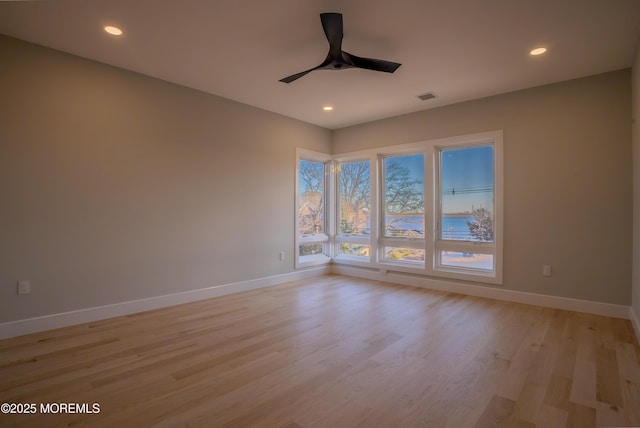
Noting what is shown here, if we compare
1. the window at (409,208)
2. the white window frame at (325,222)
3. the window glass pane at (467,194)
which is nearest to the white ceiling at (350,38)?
the window glass pane at (467,194)

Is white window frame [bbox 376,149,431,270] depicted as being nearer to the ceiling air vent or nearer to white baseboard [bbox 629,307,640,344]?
the ceiling air vent

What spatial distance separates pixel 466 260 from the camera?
15.6 feet

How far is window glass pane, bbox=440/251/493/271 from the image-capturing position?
4535 mm

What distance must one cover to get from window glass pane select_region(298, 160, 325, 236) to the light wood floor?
233 cm

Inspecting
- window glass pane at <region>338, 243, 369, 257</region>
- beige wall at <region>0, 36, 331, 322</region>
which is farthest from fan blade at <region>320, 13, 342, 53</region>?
window glass pane at <region>338, 243, 369, 257</region>

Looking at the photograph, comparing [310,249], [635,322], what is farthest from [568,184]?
[310,249]

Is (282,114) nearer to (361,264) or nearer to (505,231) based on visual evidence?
(361,264)

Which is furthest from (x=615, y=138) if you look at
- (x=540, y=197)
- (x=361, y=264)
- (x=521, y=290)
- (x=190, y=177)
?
(x=190, y=177)

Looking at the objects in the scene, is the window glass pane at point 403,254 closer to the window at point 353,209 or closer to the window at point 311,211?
the window at point 353,209

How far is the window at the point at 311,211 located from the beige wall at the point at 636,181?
4.24 metres

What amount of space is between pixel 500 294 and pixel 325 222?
3.18 metres

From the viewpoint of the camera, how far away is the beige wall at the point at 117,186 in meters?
3.01

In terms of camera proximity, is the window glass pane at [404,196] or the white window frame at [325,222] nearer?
the window glass pane at [404,196]

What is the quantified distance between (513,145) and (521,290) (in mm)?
1915
